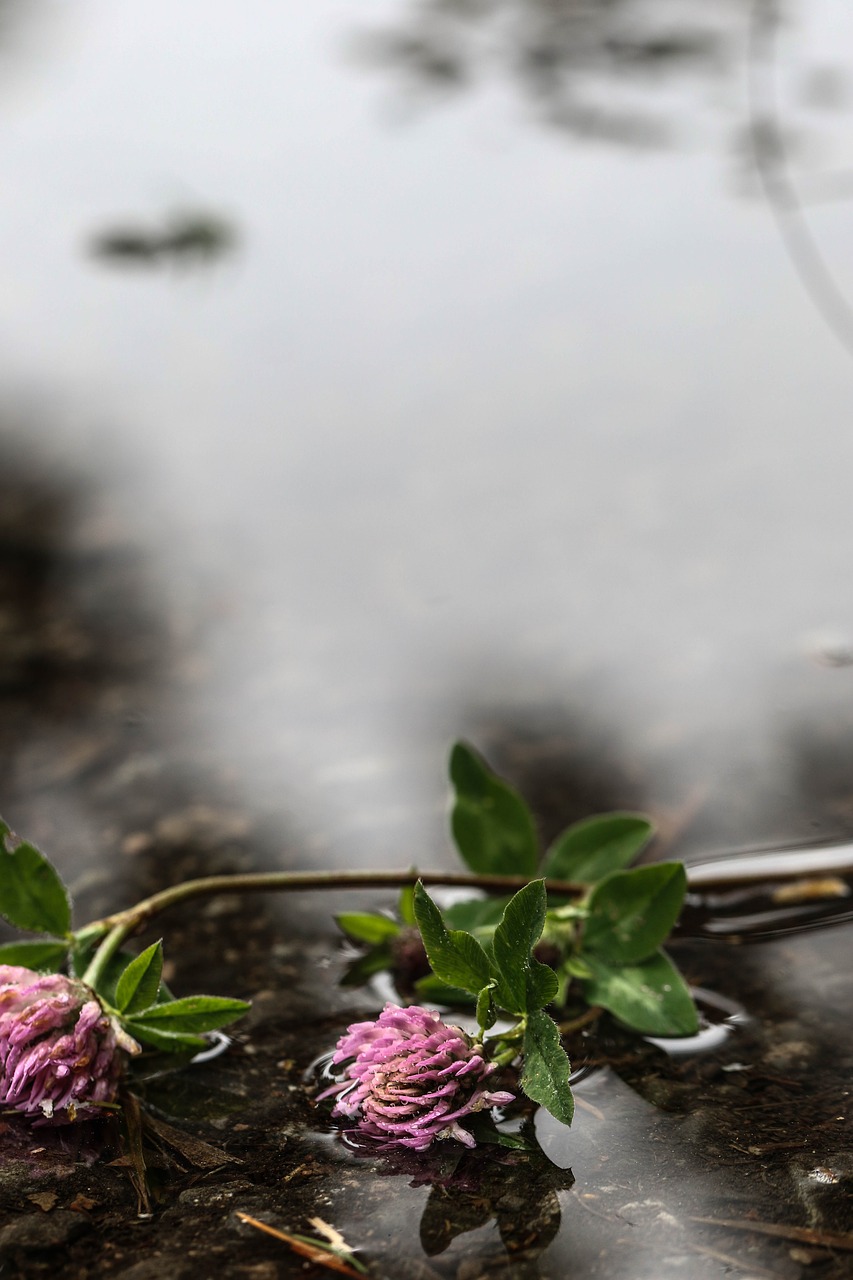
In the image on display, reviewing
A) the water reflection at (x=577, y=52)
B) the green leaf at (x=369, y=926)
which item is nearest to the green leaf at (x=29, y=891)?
the green leaf at (x=369, y=926)

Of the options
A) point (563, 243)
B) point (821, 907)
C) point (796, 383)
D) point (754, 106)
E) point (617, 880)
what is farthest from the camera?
point (754, 106)

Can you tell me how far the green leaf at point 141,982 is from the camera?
0.88 metres

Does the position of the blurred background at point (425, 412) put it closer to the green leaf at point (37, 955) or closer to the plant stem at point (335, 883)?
the plant stem at point (335, 883)

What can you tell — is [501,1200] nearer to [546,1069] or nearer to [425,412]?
[546,1069]

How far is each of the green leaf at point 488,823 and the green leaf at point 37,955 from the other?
36cm

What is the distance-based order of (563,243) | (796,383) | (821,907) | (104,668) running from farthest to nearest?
(563,243) < (796,383) < (104,668) < (821,907)

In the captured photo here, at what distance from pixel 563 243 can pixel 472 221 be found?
0.21 m

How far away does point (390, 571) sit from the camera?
6.33ft

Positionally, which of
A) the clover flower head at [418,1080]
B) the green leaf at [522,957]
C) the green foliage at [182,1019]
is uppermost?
the green leaf at [522,957]

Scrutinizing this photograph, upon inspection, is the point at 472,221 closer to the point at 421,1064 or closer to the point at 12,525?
the point at 12,525

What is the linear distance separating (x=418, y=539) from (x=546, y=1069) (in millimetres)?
1269

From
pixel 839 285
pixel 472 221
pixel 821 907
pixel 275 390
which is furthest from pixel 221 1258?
pixel 472 221

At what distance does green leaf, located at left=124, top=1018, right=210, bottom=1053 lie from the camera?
909mm

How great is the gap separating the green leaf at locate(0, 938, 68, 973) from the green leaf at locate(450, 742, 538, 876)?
363mm
